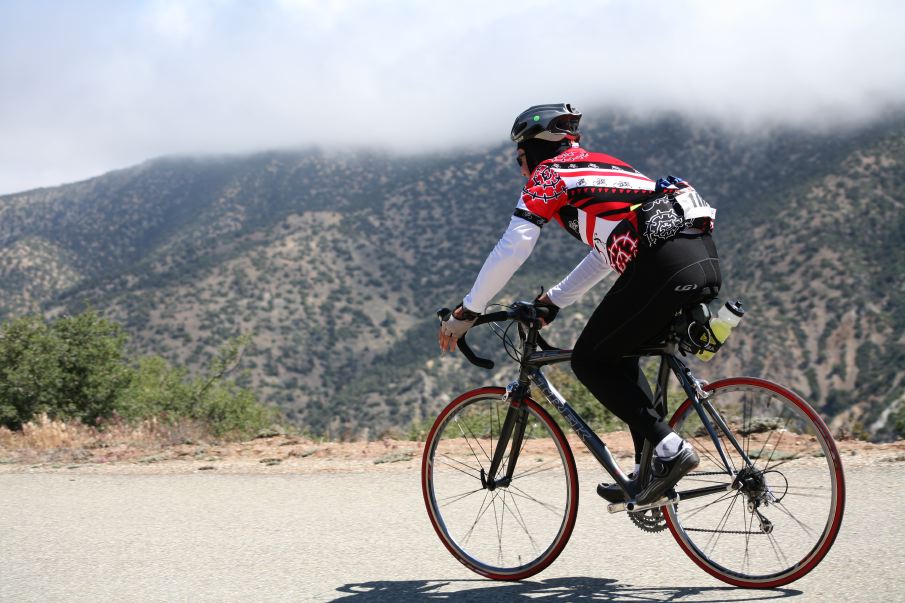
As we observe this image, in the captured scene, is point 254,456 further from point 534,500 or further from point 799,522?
point 799,522

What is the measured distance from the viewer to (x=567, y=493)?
3.95 meters

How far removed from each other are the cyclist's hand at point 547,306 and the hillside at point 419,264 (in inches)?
1048

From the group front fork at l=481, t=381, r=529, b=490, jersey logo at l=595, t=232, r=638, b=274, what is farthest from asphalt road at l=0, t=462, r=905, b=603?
jersey logo at l=595, t=232, r=638, b=274

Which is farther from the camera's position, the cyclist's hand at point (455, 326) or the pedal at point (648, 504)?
the cyclist's hand at point (455, 326)

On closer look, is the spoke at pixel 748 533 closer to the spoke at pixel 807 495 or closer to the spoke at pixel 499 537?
the spoke at pixel 807 495

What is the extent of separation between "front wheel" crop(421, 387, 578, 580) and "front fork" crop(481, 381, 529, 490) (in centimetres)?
2

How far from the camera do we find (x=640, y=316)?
3.51m

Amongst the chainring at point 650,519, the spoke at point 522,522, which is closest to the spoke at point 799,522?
the chainring at point 650,519

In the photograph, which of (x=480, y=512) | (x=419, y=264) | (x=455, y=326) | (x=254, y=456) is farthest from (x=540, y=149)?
(x=419, y=264)

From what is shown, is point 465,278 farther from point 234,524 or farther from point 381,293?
point 234,524

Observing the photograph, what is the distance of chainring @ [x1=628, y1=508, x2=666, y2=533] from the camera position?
3.79 meters

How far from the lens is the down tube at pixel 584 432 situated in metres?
3.79

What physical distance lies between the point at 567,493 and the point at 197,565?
1.97 meters

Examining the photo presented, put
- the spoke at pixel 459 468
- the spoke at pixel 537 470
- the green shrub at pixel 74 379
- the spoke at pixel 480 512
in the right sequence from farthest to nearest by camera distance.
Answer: the green shrub at pixel 74 379 < the spoke at pixel 459 468 < the spoke at pixel 537 470 < the spoke at pixel 480 512
